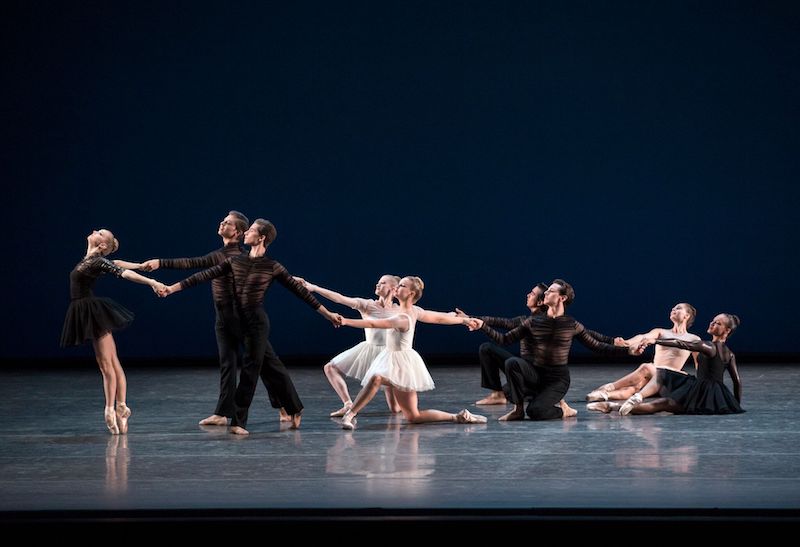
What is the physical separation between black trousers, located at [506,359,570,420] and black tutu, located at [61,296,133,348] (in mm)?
2315

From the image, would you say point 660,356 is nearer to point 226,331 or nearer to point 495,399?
point 495,399

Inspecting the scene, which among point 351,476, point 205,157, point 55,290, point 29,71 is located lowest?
point 351,476

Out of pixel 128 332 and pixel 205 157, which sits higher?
pixel 205 157

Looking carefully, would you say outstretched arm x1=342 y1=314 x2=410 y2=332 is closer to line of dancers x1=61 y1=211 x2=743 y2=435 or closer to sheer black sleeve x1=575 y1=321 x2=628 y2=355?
line of dancers x1=61 y1=211 x2=743 y2=435

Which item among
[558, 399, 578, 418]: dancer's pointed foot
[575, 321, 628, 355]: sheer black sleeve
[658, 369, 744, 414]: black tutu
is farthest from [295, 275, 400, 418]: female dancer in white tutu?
[658, 369, 744, 414]: black tutu

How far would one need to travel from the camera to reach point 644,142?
9.95 m

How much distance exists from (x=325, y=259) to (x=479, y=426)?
4.23 m

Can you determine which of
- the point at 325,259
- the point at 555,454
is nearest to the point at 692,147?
the point at 325,259

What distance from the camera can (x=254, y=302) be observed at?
19.9ft

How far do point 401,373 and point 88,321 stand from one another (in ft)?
5.81

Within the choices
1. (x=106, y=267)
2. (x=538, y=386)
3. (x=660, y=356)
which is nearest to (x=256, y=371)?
(x=106, y=267)

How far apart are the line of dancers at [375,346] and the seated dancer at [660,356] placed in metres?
0.01

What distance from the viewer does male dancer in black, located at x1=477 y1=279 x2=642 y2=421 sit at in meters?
6.47
